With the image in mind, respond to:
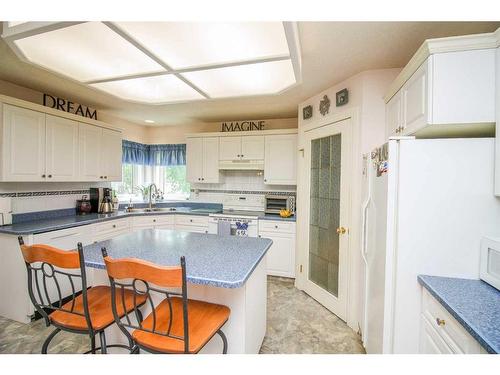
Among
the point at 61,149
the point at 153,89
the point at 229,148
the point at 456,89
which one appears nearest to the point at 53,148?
the point at 61,149

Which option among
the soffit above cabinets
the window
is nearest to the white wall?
the soffit above cabinets

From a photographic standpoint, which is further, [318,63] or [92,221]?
[92,221]

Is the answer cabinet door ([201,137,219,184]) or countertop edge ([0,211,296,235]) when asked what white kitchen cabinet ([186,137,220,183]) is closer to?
cabinet door ([201,137,219,184])

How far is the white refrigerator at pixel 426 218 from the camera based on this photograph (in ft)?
4.17

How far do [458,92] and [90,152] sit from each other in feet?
12.5

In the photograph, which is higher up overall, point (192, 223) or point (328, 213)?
point (328, 213)

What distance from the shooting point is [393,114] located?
1891mm

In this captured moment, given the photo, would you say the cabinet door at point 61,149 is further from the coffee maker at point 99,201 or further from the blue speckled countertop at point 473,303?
the blue speckled countertop at point 473,303

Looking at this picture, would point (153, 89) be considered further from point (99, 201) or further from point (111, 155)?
point (99, 201)

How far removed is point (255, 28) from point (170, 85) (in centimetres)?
134

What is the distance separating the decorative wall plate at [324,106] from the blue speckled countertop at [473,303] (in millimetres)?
1899

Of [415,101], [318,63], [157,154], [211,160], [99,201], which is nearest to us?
[415,101]

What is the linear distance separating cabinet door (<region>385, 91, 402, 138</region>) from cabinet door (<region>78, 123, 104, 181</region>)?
3.56 m
